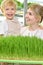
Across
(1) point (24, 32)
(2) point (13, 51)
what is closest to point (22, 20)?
(1) point (24, 32)

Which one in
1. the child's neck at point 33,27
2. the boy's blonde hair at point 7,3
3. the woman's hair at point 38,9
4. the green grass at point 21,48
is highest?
the boy's blonde hair at point 7,3

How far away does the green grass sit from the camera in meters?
0.77

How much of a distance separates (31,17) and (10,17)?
0.11 meters

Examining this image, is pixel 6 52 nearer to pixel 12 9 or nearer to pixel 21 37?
pixel 21 37

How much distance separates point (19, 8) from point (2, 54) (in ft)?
0.81

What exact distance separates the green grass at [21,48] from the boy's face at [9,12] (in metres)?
0.12

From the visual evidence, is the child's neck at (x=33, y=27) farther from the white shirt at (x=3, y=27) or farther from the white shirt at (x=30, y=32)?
the white shirt at (x=3, y=27)

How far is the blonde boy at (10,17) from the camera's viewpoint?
85 centimetres

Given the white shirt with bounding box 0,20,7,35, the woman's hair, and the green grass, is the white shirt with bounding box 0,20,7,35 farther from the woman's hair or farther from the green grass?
the woman's hair

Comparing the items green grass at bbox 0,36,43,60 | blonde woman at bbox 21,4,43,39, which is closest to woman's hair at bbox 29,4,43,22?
blonde woman at bbox 21,4,43,39

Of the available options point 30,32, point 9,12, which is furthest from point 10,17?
point 30,32

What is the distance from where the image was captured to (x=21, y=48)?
2.59ft

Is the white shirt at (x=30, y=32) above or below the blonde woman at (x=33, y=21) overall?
below

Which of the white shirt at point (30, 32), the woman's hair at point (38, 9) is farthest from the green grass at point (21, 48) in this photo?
the woman's hair at point (38, 9)
